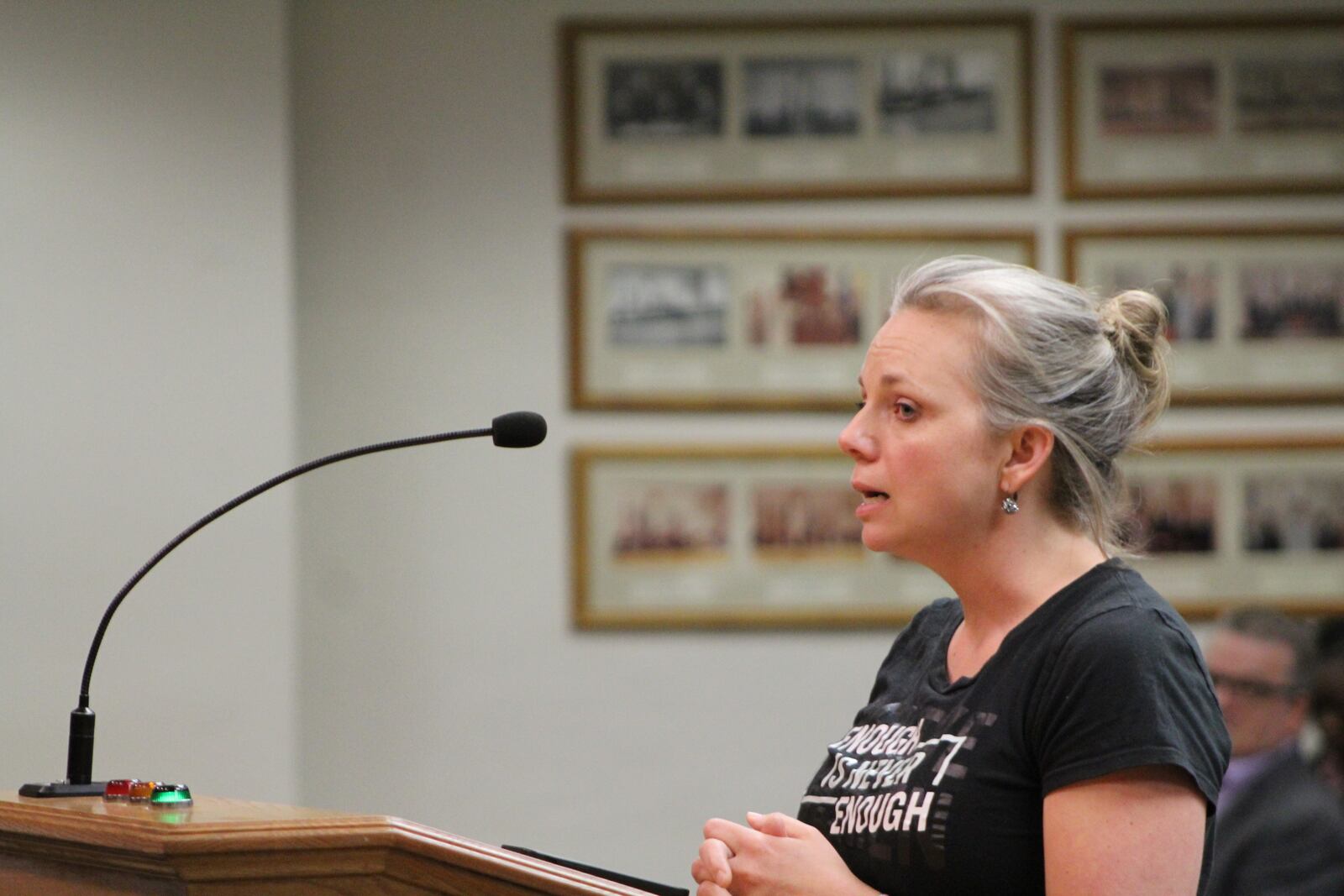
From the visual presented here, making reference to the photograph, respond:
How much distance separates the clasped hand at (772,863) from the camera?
164 centimetres

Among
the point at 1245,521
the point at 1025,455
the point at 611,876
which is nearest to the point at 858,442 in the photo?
the point at 1025,455

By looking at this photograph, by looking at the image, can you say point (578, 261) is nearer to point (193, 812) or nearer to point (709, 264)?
point (709, 264)

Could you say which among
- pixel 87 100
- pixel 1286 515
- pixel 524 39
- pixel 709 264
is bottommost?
pixel 1286 515

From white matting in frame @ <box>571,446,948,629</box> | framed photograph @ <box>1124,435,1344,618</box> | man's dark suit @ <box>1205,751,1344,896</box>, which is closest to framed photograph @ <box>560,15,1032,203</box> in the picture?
white matting in frame @ <box>571,446,948,629</box>

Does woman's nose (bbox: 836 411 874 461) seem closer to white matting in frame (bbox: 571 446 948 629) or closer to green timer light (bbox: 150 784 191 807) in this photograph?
green timer light (bbox: 150 784 191 807)

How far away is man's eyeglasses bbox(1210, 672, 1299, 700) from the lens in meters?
3.41

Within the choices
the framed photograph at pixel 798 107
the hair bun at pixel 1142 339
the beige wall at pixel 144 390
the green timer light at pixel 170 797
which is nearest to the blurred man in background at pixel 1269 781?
the hair bun at pixel 1142 339

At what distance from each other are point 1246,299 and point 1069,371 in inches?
107

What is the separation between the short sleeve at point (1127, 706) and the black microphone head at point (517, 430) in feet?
2.36

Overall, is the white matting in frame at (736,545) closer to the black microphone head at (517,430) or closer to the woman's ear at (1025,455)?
the black microphone head at (517,430)

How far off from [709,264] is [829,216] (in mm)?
359

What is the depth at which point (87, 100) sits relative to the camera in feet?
12.2

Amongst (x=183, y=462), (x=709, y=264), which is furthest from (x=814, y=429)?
(x=183, y=462)

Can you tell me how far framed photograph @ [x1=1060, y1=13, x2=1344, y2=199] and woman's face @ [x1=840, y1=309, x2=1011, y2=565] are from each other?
258 cm
